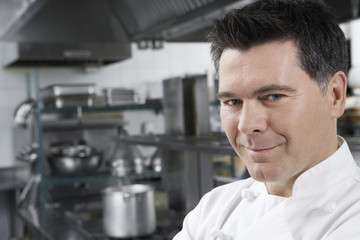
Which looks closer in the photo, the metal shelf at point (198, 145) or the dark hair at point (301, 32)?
the dark hair at point (301, 32)

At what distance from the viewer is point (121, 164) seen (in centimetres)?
367

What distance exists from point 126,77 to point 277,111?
201 inches

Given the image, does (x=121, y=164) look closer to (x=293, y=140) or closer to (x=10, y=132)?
(x=10, y=132)

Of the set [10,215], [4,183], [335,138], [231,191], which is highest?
[335,138]

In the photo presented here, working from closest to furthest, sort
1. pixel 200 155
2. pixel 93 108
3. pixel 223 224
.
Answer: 1. pixel 223 224
2. pixel 200 155
3. pixel 93 108

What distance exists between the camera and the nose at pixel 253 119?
0.99 m

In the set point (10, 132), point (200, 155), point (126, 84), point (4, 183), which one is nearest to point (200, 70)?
point (126, 84)

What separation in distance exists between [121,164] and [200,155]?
3.92ft

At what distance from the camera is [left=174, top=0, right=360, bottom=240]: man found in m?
0.99

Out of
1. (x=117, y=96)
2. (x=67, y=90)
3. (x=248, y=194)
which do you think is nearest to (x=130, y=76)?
(x=117, y=96)

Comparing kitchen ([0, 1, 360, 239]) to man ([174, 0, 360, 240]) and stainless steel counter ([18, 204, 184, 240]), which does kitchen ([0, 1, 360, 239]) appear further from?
man ([174, 0, 360, 240])

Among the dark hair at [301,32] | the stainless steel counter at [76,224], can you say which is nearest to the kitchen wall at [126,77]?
the stainless steel counter at [76,224]

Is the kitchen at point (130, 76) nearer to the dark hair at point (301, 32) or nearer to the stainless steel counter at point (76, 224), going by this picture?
the stainless steel counter at point (76, 224)

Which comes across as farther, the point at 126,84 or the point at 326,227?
the point at 126,84
